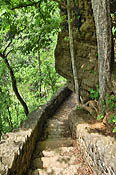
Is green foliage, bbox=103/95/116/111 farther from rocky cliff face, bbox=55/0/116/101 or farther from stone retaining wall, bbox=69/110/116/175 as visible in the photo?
rocky cliff face, bbox=55/0/116/101

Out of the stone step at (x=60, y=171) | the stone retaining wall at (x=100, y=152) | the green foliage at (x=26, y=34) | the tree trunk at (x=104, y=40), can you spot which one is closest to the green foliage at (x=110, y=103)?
the tree trunk at (x=104, y=40)

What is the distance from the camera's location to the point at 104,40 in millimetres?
4141

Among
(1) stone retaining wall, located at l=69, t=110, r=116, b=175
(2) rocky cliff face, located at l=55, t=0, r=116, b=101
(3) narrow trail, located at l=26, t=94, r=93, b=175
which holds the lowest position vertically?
(3) narrow trail, located at l=26, t=94, r=93, b=175

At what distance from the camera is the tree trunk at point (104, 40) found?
4.04 m

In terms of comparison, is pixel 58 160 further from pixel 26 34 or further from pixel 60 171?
pixel 26 34

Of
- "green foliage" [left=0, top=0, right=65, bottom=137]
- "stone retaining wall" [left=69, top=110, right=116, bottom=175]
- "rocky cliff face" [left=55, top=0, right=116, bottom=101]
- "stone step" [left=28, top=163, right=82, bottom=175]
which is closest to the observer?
"stone retaining wall" [left=69, top=110, right=116, bottom=175]

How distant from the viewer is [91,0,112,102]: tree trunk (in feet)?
13.3

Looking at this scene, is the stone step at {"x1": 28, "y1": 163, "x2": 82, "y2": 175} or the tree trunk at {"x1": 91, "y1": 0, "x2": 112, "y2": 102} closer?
the stone step at {"x1": 28, "y1": 163, "x2": 82, "y2": 175}

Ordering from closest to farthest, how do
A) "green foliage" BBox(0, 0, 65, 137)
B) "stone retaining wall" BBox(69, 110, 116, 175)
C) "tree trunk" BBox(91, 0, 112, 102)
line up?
"stone retaining wall" BBox(69, 110, 116, 175) → "tree trunk" BBox(91, 0, 112, 102) → "green foliage" BBox(0, 0, 65, 137)

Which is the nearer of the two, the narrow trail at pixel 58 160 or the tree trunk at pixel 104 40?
the narrow trail at pixel 58 160

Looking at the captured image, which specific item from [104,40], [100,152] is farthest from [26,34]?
[100,152]

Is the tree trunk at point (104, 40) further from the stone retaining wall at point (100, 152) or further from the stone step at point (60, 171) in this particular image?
the stone step at point (60, 171)

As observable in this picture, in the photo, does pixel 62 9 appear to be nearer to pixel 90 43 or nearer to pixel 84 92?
pixel 90 43

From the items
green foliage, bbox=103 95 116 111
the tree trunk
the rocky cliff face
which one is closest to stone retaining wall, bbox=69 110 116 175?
green foliage, bbox=103 95 116 111
